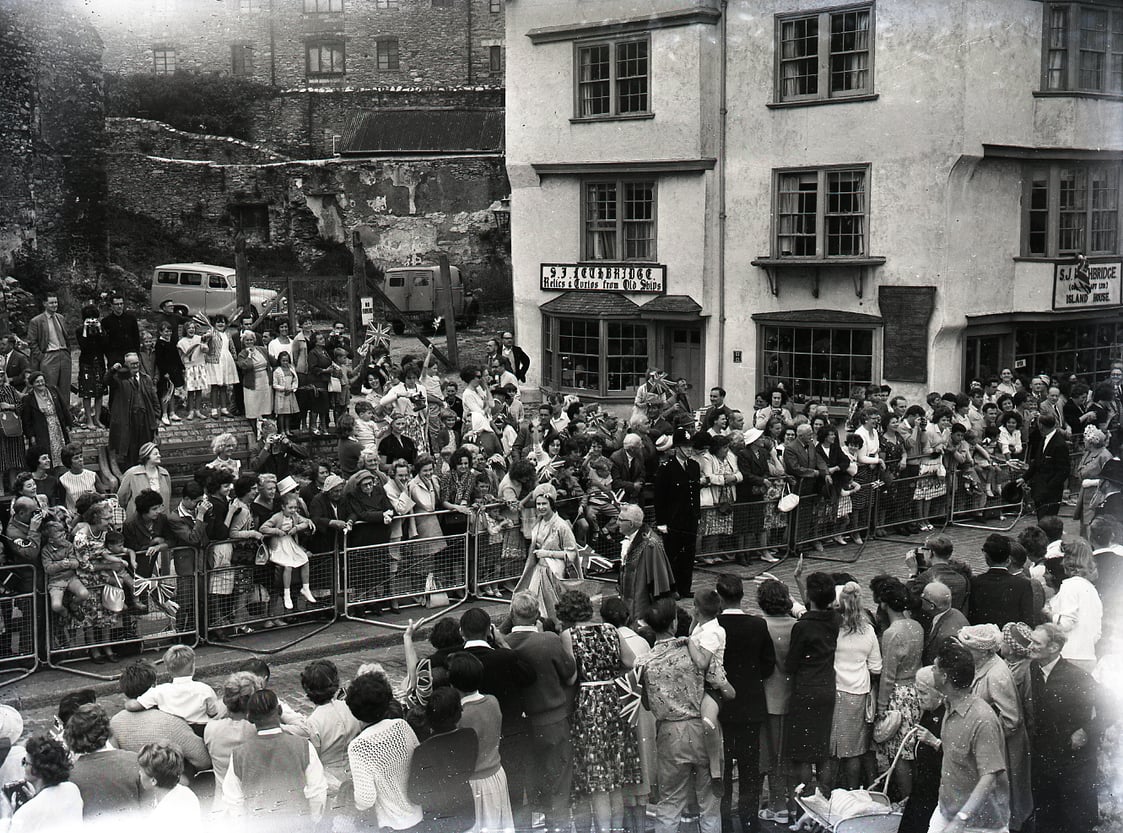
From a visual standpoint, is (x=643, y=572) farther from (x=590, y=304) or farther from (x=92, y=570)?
(x=590, y=304)

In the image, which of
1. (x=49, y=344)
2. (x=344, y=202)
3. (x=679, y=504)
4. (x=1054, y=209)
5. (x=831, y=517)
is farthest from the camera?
(x=344, y=202)

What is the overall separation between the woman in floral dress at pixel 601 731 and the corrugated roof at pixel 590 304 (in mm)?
17443

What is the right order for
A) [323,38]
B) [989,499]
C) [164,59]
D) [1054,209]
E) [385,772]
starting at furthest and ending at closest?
[323,38] < [164,59] < [1054,209] < [989,499] < [385,772]

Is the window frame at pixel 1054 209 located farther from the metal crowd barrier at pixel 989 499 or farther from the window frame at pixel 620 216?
the window frame at pixel 620 216

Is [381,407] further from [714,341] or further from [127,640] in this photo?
[714,341]

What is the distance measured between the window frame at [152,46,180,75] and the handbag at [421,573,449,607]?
3388 cm

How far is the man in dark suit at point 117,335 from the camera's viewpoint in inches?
726

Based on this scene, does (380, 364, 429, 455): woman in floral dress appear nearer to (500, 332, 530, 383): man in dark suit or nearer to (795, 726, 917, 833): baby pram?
(500, 332, 530, 383): man in dark suit

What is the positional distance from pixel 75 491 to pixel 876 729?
8542 mm

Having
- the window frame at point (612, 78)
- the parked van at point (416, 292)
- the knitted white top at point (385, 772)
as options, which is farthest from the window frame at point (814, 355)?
the knitted white top at point (385, 772)

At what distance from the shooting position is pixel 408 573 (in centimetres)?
1322

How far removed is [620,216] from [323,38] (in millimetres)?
22762

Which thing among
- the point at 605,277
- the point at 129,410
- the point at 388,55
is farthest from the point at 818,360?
the point at 388,55

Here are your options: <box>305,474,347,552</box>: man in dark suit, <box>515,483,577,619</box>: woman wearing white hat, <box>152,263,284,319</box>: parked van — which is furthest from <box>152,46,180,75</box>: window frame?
<box>515,483,577,619</box>: woman wearing white hat
